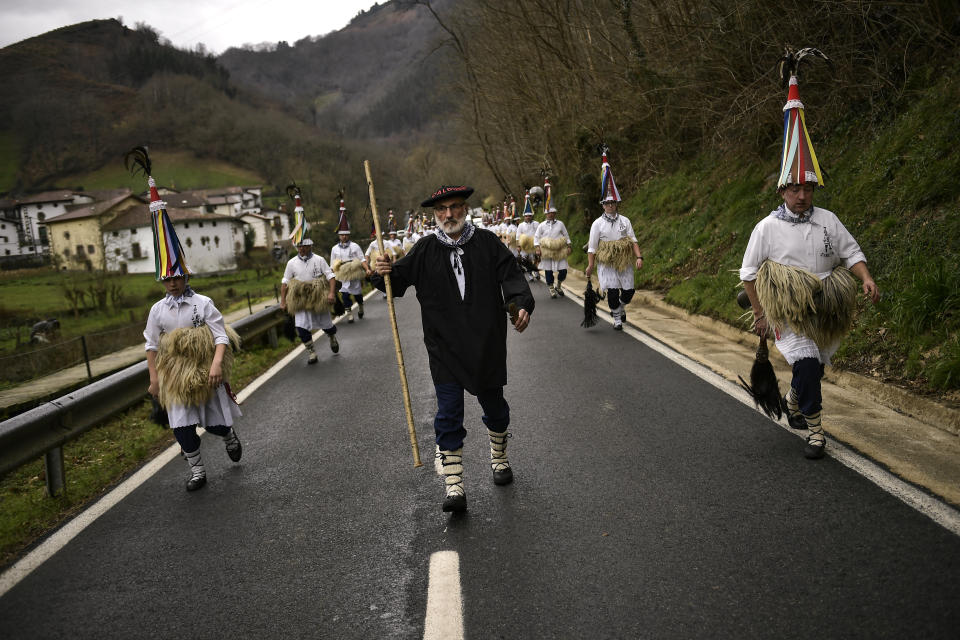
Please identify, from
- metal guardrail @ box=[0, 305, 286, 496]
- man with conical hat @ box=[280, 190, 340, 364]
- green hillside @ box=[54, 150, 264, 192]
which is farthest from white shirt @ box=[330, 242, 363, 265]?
green hillside @ box=[54, 150, 264, 192]

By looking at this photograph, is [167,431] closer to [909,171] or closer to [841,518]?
[841,518]

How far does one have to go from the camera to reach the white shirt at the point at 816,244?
517 cm

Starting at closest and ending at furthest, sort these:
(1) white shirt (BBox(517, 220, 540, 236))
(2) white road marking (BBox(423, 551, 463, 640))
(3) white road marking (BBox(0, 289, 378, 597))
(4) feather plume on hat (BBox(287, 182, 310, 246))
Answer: (2) white road marking (BBox(423, 551, 463, 640)), (3) white road marking (BBox(0, 289, 378, 597)), (4) feather plume on hat (BBox(287, 182, 310, 246)), (1) white shirt (BBox(517, 220, 540, 236))

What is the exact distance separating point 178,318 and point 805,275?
16.5ft

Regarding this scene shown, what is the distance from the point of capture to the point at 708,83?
1370 cm

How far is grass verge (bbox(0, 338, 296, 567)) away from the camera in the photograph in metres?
4.95

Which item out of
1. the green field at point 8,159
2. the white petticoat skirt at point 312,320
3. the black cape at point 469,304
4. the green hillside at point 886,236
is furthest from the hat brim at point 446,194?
the green field at point 8,159

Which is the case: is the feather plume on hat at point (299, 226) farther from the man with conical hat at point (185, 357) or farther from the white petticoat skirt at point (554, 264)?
the white petticoat skirt at point (554, 264)

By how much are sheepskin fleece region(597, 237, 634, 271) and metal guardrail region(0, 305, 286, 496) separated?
6.94 meters

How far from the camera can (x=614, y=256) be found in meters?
11.2

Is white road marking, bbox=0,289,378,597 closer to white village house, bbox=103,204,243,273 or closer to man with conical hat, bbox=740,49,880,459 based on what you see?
man with conical hat, bbox=740,49,880,459

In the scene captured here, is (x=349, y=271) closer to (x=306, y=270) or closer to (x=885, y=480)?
(x=306, y=270)

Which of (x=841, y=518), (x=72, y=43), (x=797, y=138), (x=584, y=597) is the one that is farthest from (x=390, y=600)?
(x=72, y=43)

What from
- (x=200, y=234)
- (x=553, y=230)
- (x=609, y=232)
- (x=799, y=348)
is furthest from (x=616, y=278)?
(x=200, y=234)
